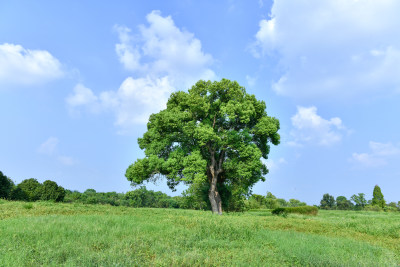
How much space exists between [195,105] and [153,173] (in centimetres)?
809

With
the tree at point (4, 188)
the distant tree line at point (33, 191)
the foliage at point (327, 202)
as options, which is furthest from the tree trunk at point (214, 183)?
the foliage at point (327, 202)

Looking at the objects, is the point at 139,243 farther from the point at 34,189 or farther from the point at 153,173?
the point at 34,189

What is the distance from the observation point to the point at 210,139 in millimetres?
21016

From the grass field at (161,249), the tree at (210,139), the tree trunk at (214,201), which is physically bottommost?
the grass field at (161,249)

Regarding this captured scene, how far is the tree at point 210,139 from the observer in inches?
846

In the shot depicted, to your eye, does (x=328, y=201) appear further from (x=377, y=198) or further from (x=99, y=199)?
(x=99, y=199)

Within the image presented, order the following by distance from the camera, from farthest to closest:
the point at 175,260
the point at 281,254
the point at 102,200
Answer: the point at 102,200 → the point at 281,254 → the point at 175,260

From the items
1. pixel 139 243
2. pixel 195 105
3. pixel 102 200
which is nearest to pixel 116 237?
pixel 139 243

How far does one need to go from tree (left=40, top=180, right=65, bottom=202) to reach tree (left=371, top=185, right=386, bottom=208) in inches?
2963

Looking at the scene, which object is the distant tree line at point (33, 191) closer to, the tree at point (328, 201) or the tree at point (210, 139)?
the tree at point (210, 139)

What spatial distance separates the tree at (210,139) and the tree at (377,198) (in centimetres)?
5824

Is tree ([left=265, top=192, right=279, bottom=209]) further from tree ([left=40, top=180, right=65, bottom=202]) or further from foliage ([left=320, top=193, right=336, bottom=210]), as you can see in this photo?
tree ([left=40, top=180, right=65, bottom=202])

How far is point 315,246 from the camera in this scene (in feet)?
26.2

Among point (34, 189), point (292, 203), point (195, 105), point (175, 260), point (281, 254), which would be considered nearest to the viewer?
point (175, 260)
